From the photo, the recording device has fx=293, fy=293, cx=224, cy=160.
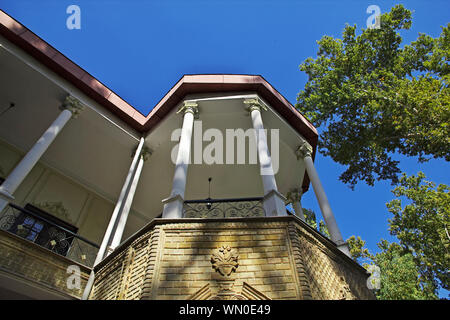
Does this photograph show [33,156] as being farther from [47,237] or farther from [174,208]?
[174,208]

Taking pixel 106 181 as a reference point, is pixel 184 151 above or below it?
below

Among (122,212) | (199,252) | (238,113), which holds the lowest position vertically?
(199,252)

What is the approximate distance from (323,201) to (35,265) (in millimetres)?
7227

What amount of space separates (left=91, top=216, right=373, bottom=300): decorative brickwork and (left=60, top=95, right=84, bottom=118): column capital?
16.3ft

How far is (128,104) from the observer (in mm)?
10039

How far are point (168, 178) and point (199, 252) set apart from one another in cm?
715

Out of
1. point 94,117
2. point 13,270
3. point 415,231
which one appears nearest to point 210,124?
point 94,117

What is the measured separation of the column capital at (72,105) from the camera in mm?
8844

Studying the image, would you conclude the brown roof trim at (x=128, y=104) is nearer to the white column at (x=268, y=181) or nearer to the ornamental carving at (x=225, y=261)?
the white column at (x=268, y=181)

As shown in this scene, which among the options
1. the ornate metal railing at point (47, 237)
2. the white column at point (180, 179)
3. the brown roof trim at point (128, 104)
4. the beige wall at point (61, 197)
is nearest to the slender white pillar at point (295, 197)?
the brown roof trim at point (128, 104)

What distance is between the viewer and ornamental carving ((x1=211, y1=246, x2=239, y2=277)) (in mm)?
4758
